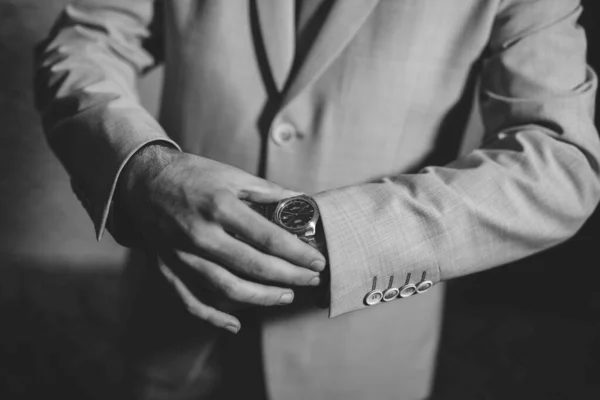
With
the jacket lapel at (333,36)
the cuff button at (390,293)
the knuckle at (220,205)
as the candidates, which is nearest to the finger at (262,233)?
the knuckle at (220,205)

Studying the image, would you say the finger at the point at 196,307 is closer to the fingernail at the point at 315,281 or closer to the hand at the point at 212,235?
the hand at the point at 212,235

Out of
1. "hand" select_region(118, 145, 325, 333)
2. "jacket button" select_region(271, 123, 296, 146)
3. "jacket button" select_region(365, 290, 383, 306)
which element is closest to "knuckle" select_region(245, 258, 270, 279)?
"hand" select_region(118, 145, 325, 333)

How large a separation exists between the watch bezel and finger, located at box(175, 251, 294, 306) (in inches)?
3.1

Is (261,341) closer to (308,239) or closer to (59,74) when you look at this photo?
(308,239)

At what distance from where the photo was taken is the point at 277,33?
738 millimetres

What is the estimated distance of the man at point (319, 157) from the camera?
0.61 m

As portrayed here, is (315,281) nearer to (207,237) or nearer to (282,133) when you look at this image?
(207,237)

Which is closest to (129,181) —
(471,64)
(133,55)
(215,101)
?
(215,101)

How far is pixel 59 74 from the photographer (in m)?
0.77

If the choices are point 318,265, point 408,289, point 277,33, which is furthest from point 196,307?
point 277,33

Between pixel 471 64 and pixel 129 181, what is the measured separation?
545 millimetres

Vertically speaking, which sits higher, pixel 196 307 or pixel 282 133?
pixel 282 133

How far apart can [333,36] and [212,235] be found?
0.35 meters

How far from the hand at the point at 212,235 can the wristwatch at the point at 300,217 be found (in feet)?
0.04
